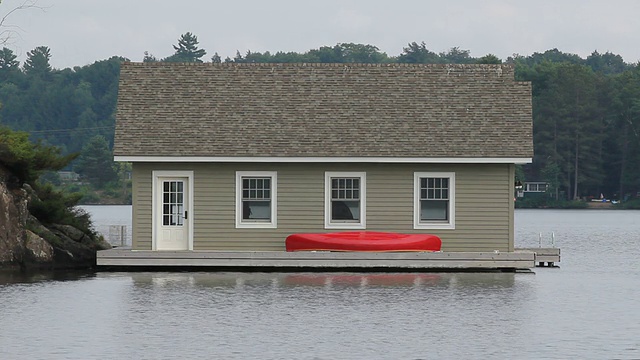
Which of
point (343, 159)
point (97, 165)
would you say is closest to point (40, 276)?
point (343, 159)

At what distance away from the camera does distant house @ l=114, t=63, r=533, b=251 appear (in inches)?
1480

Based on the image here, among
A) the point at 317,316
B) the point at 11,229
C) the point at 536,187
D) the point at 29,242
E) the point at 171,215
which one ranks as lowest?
the point at 317,316

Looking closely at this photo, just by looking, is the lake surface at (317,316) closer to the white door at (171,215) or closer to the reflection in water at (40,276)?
the reflection in water at (40,276)

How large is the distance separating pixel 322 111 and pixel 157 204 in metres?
5.83

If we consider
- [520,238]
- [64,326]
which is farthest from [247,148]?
[520,238]

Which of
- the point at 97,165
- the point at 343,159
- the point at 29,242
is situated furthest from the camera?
the point at 97,165

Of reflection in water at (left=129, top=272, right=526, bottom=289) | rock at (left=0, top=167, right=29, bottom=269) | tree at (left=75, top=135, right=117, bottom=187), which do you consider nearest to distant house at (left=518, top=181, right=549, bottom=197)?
tree at (left=75, top=135, right=117, bottom=187)

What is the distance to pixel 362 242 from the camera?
36656 millimetres

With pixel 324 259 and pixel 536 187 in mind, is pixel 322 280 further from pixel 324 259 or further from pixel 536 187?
pixel 536 187

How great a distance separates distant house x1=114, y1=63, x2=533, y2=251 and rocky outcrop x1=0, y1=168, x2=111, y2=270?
287 centimetres

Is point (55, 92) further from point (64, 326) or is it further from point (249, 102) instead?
point (64, 326)

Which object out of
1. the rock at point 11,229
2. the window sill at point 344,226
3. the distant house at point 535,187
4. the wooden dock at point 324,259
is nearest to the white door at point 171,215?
the wooden dock at point 324,259

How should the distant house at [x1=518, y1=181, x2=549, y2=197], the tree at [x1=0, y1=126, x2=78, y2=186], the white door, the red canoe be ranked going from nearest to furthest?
the red canoe, the white door, the tree at [x1=0, y1=126, x2=78, y2=186], the distant house at [x1=518, y1=181, x2=549, y2=197]

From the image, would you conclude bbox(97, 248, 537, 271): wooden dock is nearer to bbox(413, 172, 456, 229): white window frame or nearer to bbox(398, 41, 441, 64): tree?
bbox(413, 172, 456, 229): white window frame
